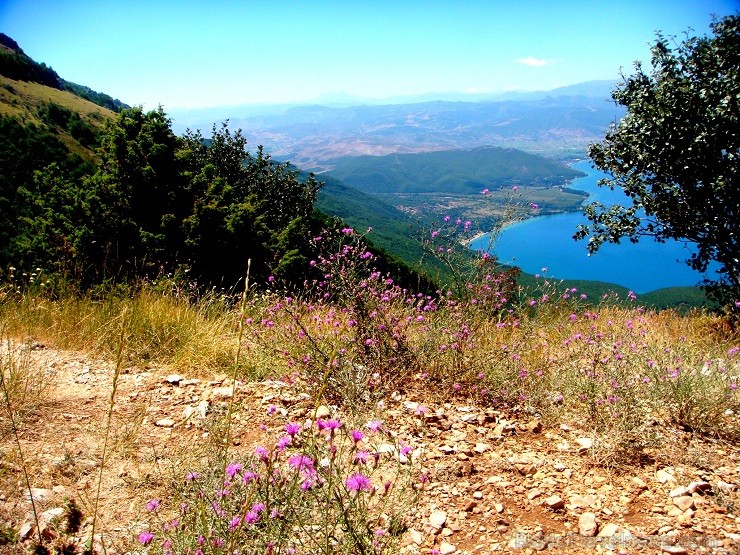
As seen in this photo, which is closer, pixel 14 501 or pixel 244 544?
pixel 244 544

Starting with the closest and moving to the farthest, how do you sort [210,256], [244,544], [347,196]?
[244,544], [210,256], [347,196]

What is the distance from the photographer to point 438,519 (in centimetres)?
232

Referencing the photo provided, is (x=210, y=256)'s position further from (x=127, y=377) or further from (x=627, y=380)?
(x=627, y=380)

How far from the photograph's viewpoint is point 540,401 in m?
3.58

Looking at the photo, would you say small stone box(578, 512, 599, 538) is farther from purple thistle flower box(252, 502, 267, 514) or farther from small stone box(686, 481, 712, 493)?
purple thistle flower box(252, 502, 267, 514)

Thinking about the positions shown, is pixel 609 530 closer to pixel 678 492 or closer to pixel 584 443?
pixel 678 492

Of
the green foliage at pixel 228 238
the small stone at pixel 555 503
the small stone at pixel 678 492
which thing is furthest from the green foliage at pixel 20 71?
the small stone at pixel 678 492

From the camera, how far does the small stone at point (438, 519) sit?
228 centimetres

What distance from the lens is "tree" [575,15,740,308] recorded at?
791cm

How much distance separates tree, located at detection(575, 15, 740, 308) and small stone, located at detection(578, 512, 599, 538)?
7.75m

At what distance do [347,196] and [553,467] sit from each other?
515 ft

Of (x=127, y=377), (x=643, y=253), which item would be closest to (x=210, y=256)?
(x=127, y=377)

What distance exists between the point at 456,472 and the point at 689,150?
8.56 metres

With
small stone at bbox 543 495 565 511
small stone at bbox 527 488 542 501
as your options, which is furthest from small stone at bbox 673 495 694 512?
small stone at bbox 527 488 542 501
